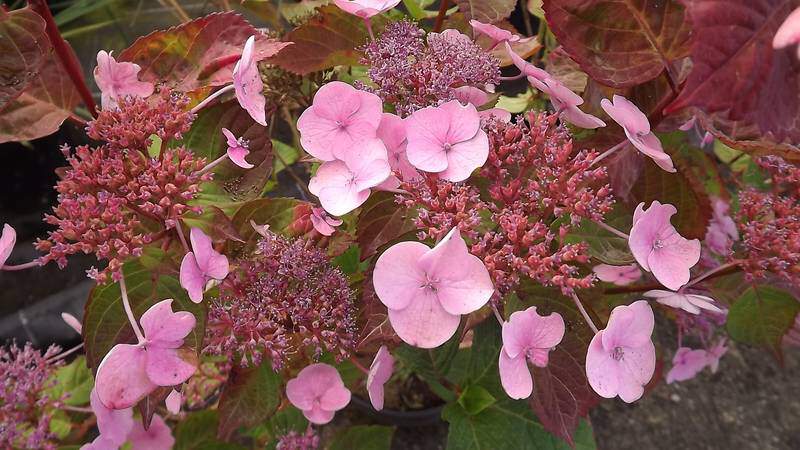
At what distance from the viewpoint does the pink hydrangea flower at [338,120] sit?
0.56 meters

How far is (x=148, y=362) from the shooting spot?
53 centimetres

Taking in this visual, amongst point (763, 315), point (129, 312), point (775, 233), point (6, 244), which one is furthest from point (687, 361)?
point (6, 244)

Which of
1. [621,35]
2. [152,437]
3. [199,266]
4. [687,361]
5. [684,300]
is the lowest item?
[687,361]

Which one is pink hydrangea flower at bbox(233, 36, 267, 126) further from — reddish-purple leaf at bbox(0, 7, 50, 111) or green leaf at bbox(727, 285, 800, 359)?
green leaf at bbox(727, 285, 800, 359)

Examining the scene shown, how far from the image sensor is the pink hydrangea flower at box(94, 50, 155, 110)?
61cm

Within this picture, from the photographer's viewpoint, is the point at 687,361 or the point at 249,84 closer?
the point at 249,84

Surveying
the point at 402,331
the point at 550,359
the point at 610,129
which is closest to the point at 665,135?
the point at 610,129

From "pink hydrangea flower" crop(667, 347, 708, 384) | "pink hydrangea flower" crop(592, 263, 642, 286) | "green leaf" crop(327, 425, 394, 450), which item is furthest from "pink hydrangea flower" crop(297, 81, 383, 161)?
"pink hydrangea flower" crop(667, 347, 708, 384)

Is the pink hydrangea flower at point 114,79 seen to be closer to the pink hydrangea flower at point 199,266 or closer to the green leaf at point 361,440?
the pink hydrangea flower at point 199,266

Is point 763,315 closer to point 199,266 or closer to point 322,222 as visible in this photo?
point 322,222

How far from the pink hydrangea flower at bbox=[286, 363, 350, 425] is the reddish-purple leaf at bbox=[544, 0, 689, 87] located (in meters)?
0.41

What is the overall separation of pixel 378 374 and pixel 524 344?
0.16 m

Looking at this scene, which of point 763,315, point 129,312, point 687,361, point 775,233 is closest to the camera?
point 129,312

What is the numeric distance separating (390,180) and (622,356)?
252mm
